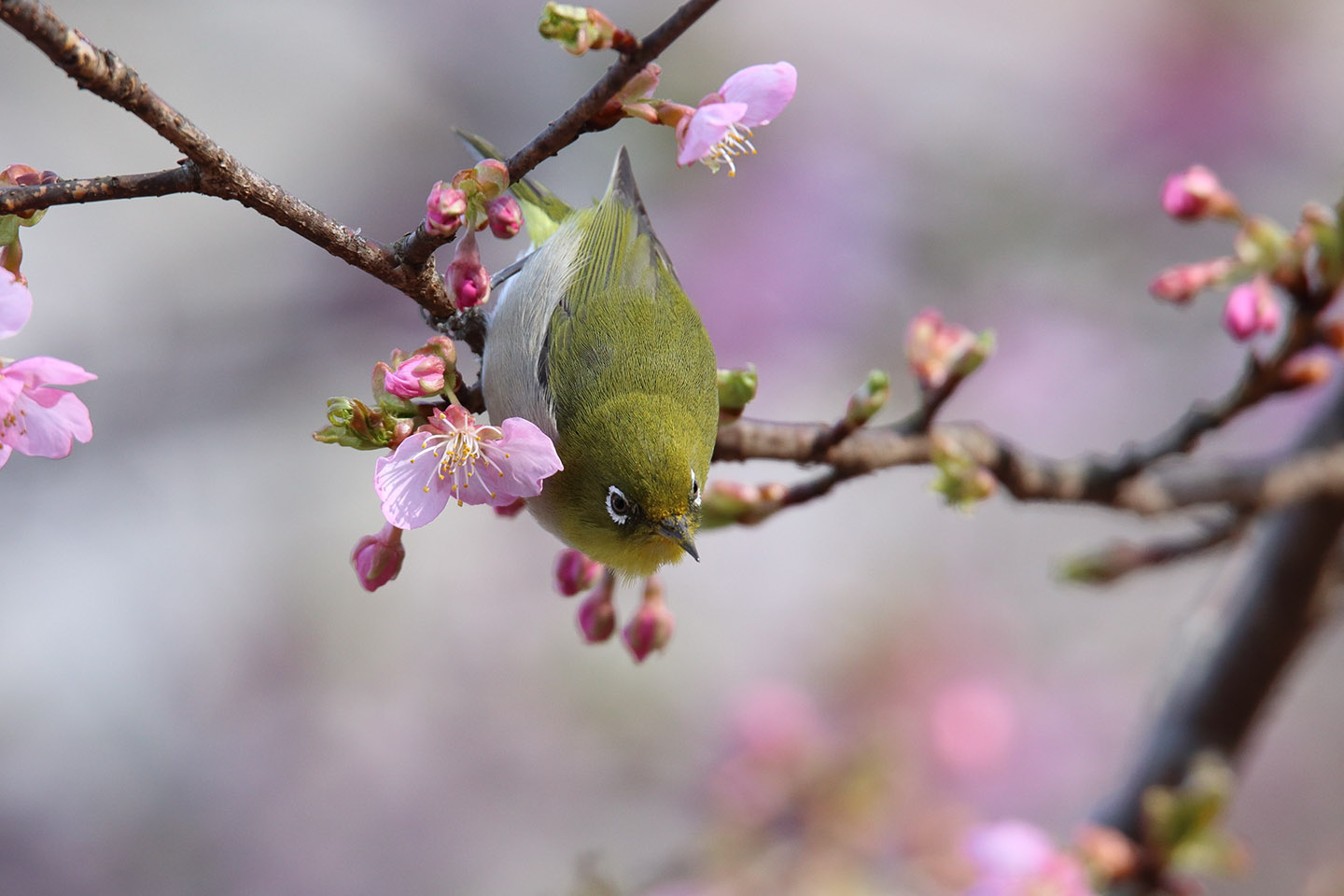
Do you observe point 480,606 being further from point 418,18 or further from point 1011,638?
point 418,18

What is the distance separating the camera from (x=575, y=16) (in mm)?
1215

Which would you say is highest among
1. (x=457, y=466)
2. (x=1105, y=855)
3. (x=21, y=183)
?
(x=21, y=183)

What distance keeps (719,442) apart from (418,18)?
15.5 feet

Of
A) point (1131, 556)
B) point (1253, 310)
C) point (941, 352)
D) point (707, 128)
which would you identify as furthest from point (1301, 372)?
point (707, 128)

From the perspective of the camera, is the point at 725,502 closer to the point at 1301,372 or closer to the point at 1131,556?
the point at 1301,372

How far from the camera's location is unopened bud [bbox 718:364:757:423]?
1.67 metres

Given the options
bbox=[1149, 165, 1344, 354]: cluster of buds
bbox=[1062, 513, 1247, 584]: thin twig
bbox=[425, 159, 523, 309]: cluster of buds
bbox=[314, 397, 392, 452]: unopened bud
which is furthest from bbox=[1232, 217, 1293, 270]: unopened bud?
bbox=[314, 397, 392, 452]: unopened bud

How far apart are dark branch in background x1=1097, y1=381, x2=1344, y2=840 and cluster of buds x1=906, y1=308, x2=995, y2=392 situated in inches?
50.6

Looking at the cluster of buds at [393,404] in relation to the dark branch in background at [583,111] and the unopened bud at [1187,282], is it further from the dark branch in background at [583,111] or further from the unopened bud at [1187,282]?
the unopened bud at [1187,282]

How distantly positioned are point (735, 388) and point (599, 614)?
0.48 meters

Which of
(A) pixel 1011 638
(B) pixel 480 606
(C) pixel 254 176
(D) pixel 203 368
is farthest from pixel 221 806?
(C) pixel 254 176

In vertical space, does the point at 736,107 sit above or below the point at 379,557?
above

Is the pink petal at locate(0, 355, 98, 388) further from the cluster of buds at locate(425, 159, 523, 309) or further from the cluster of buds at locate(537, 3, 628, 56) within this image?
the cluster of buds at locate(537, 3, 628, 56)

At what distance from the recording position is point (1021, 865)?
7.57 feet
